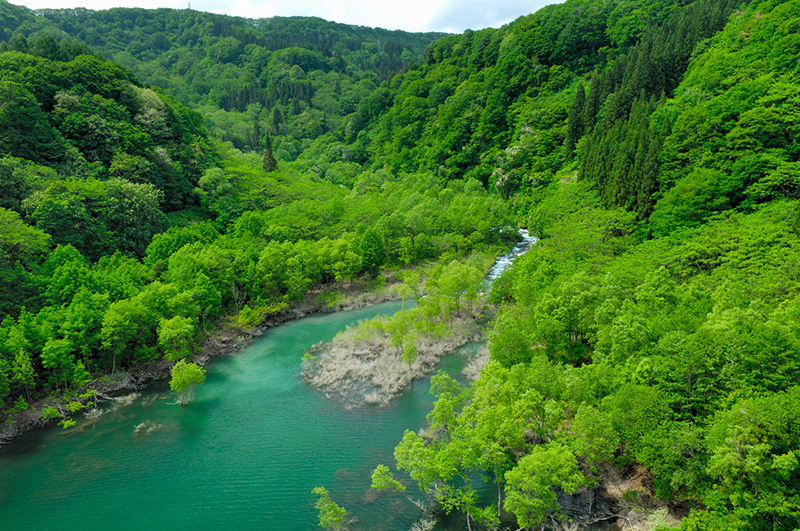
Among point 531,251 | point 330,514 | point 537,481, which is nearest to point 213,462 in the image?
point 330,514

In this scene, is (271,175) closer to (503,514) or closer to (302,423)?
(302,423)

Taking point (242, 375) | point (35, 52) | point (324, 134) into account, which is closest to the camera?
point (242, 375)

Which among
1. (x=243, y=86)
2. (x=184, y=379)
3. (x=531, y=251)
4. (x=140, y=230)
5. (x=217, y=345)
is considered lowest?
(x=217, y=345)

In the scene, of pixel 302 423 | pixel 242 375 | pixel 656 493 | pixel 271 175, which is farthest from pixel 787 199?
pixel 271 175

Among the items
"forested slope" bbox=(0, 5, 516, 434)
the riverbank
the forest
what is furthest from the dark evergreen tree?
the riverbank

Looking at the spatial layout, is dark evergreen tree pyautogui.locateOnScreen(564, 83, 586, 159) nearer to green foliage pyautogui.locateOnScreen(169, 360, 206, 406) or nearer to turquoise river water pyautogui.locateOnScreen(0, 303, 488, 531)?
turquoise river water pyautogui.locateOnScreen(0, 303, 488, 531)

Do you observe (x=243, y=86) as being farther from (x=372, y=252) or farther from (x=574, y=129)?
(x=574, y=129)
